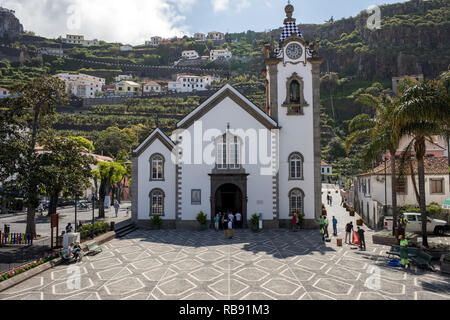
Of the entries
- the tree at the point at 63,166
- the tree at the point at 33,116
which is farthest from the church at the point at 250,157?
the tree at the point at 33,116

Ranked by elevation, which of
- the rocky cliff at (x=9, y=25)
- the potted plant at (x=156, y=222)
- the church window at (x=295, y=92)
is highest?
the rocky cliff at (x=9, y=25)

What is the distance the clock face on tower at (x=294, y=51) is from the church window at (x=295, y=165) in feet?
28.5

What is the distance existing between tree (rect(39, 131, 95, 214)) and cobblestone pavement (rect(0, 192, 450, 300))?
4676mm

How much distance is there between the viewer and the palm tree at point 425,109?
14609mm

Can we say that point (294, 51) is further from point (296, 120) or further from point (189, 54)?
point (189, 54)

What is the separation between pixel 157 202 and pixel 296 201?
39.9ft

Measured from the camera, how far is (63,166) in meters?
19.2

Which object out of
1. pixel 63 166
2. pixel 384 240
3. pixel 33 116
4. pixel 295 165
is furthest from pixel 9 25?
pixel 384 240

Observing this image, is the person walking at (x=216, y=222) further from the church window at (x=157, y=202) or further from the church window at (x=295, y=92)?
the church window at (x=295, y=92)

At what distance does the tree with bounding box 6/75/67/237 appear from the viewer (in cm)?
1731
